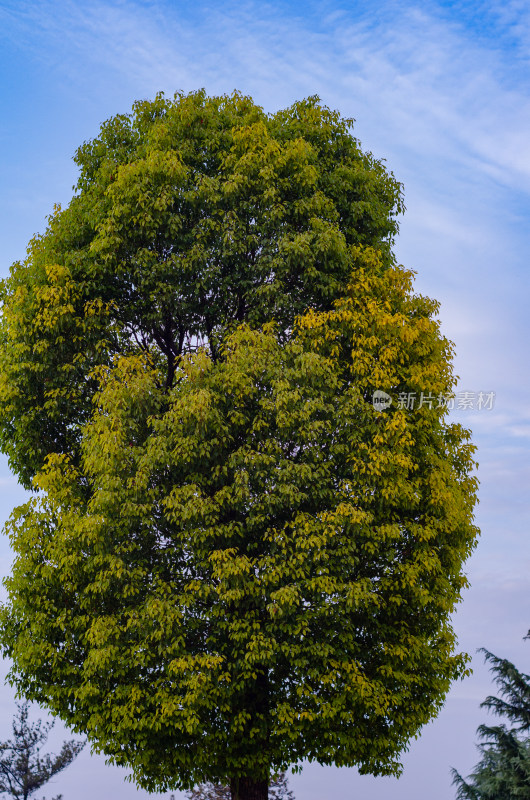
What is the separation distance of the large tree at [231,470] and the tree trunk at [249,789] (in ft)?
0.15

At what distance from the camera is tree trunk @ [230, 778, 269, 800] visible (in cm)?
1257

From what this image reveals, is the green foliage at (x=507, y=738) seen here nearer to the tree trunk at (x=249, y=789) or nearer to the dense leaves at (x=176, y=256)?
the tree trunk at (x=249, y=789)

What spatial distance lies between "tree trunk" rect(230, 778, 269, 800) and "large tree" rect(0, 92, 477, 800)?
5 centimetres

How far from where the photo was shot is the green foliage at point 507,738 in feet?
47.3

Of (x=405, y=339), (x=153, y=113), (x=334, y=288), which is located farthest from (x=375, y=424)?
(x=153, y=113)

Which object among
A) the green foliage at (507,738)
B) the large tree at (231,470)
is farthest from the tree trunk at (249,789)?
the green foliage at (507,738)

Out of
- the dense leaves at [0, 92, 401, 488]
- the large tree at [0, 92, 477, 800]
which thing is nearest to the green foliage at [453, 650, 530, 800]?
the large tree at [0, 92, 477, 800]

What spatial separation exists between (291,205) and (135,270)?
10.3 ft

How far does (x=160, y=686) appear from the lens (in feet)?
37.6

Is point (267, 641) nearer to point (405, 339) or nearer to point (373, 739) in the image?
point (373, 739)

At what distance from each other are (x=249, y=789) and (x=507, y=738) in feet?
18.2

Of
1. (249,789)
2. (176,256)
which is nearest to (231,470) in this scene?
(176,256)

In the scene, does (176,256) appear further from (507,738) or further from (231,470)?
(507,738)

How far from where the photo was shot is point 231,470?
12.2 meters
